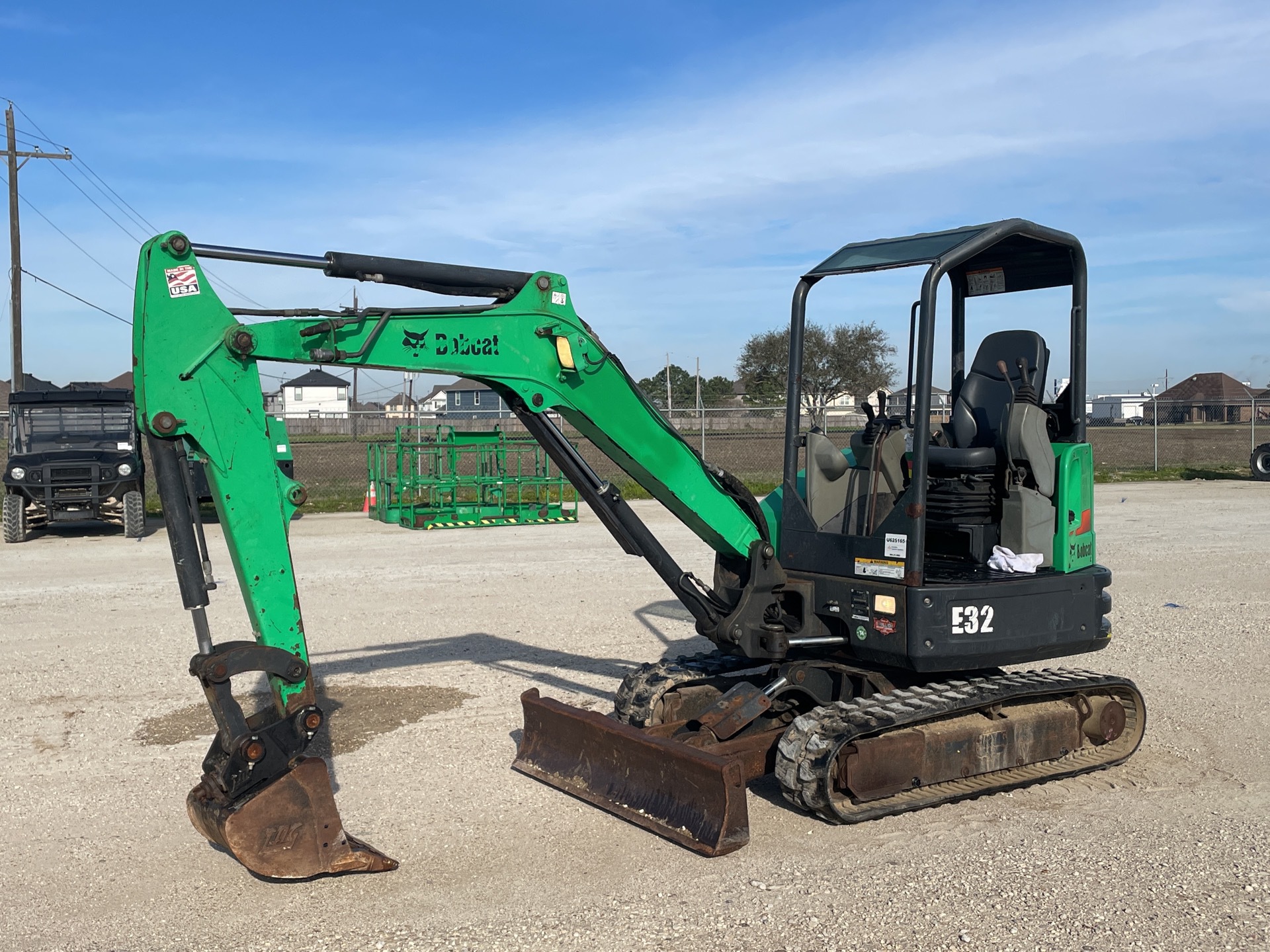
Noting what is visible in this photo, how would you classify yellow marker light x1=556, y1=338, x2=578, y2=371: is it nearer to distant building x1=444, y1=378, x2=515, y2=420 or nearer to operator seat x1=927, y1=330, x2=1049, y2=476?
operator seat x1=927, y1=330, x2=1049, y2=476

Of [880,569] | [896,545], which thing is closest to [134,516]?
[880,569]

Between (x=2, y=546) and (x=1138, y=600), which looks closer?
(x=1138, y=600)

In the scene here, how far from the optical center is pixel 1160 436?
4941 cm

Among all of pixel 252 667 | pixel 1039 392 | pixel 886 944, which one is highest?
pixel 1039 392

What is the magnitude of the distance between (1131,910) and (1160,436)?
49654 millimetres

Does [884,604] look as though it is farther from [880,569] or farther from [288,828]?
[288,828]

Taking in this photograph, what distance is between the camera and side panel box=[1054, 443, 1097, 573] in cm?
620

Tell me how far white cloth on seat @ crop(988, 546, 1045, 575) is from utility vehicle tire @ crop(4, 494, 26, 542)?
1544 cm

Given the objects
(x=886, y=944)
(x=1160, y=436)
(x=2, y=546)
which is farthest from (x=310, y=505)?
(x=1160, y=436)

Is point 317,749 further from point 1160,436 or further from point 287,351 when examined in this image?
point 1160,436

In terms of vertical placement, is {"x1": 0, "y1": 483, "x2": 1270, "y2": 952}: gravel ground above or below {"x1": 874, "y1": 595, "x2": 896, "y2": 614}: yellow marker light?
below

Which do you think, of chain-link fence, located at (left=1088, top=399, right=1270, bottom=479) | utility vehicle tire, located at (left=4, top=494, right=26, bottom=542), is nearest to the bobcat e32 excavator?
chain-link fence, located at (left=1088, top=399, right=1270, bottom=479)

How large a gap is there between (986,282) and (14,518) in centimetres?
1512

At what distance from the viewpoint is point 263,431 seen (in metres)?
4.91
